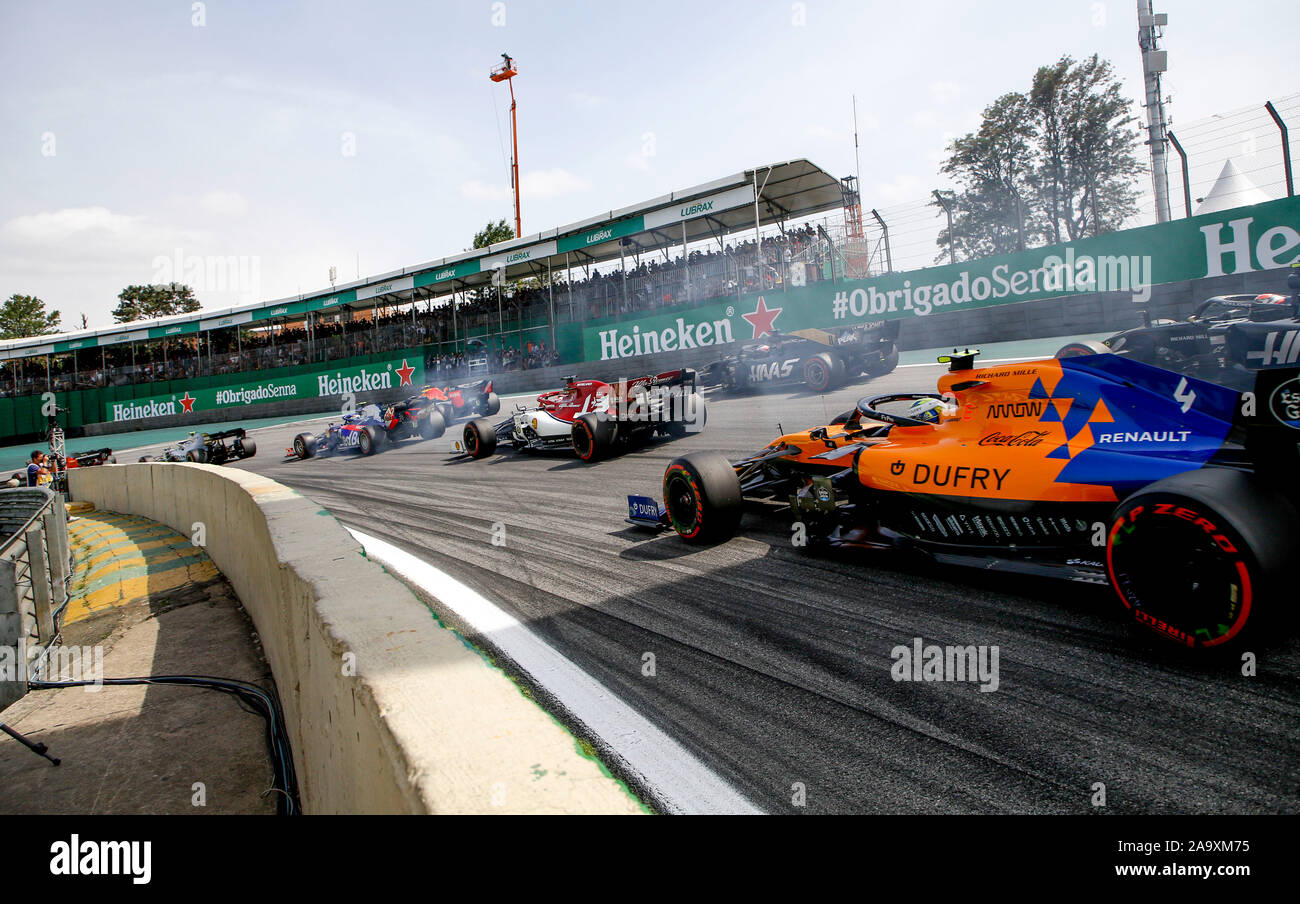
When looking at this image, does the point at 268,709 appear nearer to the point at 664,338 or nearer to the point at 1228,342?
the point at 1228,342

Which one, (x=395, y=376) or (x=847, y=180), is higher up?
(x=847, y=180)

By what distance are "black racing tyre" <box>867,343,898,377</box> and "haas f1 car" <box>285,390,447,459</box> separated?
933 cm

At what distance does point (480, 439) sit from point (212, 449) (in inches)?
398

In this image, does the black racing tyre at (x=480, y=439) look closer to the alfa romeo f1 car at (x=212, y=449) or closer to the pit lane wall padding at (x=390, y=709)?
the pit lane wall padding at (x=390, y=709)

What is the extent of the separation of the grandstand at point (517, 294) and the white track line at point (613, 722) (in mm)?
14974

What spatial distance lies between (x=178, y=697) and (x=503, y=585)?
1.96m

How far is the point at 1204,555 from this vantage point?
2729 millimetres

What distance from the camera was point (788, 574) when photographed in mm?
4434

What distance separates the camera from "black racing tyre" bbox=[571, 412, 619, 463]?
9.59 metres

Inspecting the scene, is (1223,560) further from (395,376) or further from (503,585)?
(395,376)

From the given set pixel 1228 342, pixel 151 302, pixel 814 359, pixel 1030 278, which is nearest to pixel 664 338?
pixel 814 359

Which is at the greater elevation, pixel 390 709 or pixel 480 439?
pixel 480 439

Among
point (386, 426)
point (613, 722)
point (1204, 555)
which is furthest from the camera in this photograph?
point (386, 426)
